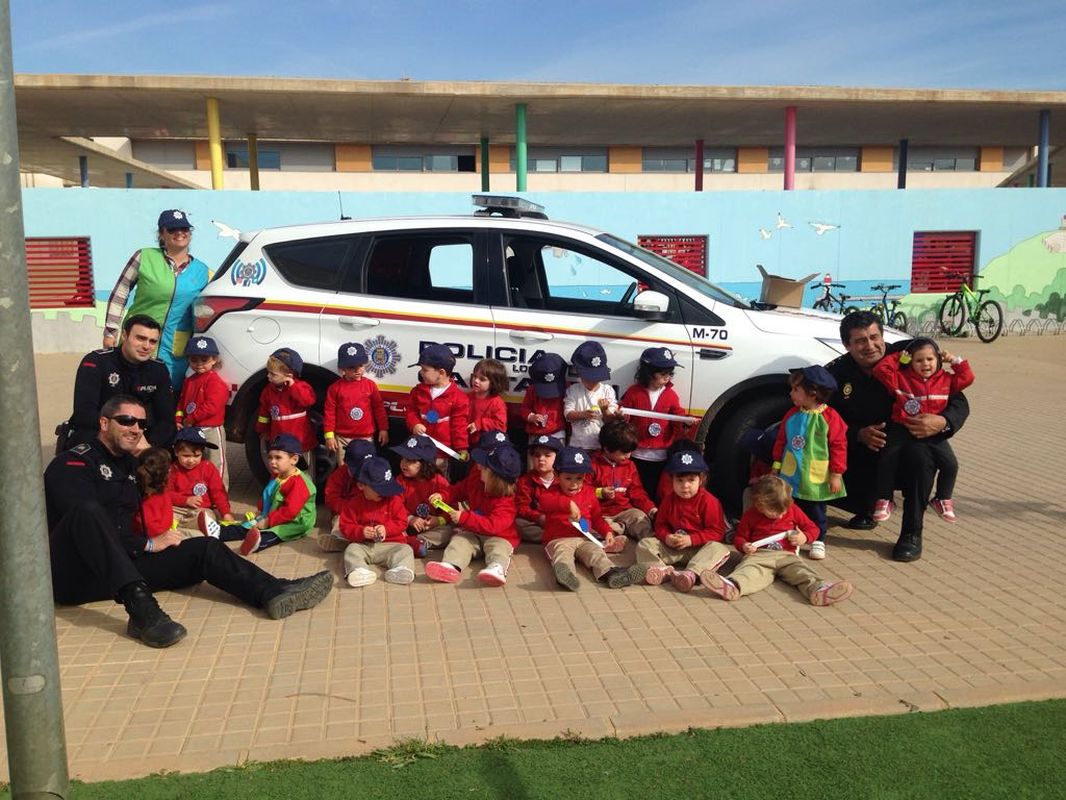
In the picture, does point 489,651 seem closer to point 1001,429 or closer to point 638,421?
point 638,421

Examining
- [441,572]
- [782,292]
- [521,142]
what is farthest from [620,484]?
[521,142]

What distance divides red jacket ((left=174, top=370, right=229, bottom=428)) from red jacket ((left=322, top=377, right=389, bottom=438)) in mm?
744

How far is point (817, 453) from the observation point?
208 inches

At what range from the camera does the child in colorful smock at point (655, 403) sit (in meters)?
5.63

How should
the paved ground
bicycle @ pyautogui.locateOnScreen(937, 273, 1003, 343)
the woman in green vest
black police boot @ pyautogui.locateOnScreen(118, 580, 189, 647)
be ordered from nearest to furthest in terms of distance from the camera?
the paved ground < black police boot @ pyautogui.locateOnScreen(118, 580, 189, 647) < the woman in green vest < bicycle @ pyautogui.locateOnScreen(937, 273, 1003, 343)

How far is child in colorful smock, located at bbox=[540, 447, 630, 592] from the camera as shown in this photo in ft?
16.2

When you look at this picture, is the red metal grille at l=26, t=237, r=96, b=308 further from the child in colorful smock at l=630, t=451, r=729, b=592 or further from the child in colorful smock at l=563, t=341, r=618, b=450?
the child in colorful smock at l=630, t=451, r=729, b=592

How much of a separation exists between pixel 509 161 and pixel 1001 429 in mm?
31894

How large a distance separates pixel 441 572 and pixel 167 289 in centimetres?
297

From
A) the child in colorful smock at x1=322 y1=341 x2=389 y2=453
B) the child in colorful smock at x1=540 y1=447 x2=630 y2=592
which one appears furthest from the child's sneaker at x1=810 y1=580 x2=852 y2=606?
the child in colorful smock at x1=322 y1=341 x2=389 y2=453

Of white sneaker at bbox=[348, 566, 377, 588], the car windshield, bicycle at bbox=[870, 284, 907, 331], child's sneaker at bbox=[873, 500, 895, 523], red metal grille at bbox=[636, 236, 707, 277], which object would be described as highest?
red metal grille at bbox=[636, 236, 707, 277]

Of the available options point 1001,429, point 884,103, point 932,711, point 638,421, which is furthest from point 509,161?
point 932,711

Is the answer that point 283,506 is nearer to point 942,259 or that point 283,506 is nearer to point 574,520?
point 574,520

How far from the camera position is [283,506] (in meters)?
5.59
